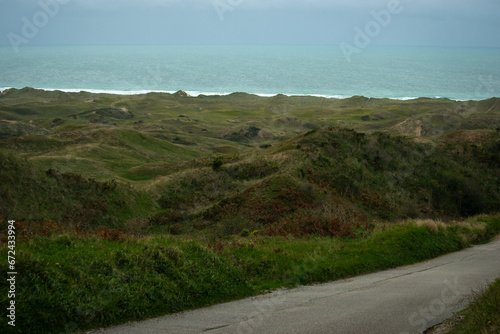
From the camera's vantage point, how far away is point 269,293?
10.8 meters

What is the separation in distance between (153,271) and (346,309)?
4771 mm

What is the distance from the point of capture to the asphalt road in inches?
333

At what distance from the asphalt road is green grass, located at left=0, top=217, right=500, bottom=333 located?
446 mm

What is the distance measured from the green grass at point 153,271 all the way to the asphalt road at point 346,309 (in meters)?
0.45

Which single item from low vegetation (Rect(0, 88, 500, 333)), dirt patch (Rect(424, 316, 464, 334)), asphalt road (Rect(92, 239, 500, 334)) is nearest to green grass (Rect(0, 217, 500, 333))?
low vegetation (Rect(0, 88, 500, 333))

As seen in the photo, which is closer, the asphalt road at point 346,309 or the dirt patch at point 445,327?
the asphalt road at point 346,309

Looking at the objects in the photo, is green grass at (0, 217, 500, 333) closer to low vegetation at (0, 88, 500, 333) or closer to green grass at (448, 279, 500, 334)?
low vegetation at (0, 88, 500, 333)

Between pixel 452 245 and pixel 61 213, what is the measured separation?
19589 millimetres

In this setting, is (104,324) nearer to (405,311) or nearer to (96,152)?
(405,311)

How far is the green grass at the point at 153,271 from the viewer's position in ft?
26.3

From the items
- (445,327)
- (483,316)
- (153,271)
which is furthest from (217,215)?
(483,316)

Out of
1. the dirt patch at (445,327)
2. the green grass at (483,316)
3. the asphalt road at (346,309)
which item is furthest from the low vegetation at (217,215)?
the green grass at (483,316)

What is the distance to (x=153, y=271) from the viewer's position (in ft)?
32.9

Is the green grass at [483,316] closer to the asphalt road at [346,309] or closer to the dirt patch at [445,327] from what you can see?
the dirt patch at [445,327]
